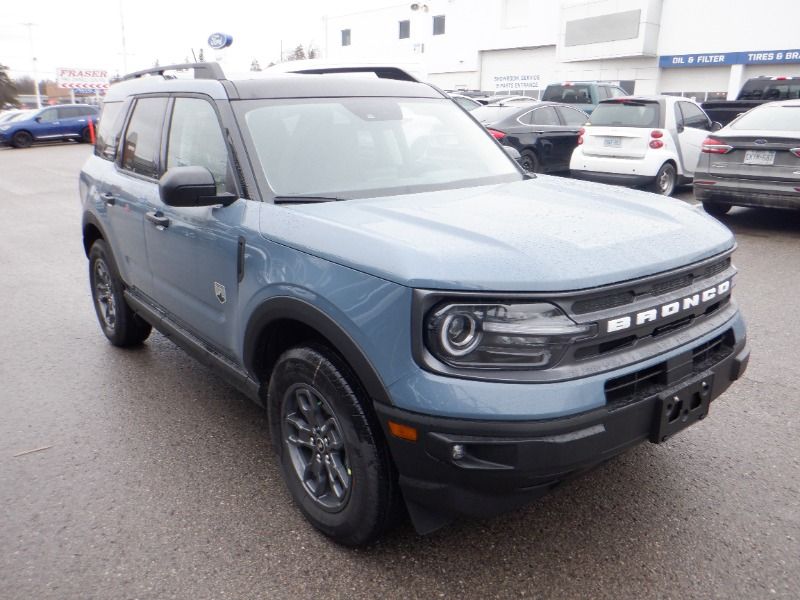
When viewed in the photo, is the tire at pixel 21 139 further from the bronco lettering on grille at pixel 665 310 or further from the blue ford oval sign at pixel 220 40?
the bronco lettering on grille at pixel 665 310

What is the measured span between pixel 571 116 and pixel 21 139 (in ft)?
76.1

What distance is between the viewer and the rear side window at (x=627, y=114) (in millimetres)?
10664

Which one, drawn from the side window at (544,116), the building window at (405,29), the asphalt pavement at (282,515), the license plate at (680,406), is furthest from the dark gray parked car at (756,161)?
the building window at (405,29)

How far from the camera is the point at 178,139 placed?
3.76 metres

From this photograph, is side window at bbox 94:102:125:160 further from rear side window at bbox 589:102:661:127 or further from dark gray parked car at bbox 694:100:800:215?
rear side window at bbox 589:102:661:127

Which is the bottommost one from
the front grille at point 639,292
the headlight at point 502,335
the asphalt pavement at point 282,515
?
the asphalt pavement at point 282,515

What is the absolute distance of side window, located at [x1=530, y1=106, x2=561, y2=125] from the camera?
12.8 meters

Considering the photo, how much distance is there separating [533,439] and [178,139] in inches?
105

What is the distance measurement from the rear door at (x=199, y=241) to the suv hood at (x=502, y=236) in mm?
339

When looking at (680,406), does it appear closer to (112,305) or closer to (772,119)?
(112,305)

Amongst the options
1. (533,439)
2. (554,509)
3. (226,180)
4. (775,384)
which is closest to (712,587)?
(554,509)

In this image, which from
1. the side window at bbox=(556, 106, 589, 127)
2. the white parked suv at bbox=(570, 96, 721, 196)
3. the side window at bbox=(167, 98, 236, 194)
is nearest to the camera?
the side window at bbox=(167, 98, 236, 194)

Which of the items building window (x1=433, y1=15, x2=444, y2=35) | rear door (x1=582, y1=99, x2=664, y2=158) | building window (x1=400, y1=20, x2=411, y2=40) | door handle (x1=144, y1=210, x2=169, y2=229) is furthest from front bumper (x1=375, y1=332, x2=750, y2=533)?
building window (x1=400, y1=20, x2=411, y2=40)

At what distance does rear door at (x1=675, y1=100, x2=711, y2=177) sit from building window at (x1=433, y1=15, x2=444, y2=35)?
38.3 meters
